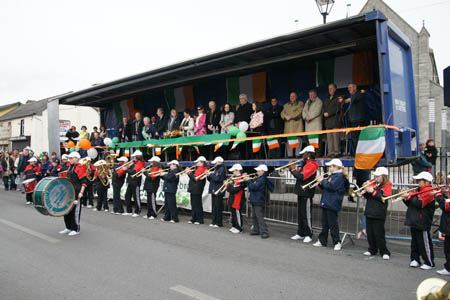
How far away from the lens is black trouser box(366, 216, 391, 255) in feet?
22.0

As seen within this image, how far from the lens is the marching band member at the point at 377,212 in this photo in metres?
6.71

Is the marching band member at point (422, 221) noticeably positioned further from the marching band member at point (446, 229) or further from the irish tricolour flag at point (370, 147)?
the irish tricolour flag at point (370, 147)

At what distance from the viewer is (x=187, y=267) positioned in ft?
19.3

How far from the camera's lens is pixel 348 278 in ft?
17.9

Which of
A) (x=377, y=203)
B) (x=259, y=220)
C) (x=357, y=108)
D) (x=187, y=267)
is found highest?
(x=357, y=108)

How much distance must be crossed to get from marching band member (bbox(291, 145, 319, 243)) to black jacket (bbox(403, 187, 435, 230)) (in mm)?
2224

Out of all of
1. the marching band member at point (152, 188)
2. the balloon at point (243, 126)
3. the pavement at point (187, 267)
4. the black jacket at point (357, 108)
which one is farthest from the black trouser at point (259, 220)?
the marching band member at point (152, 188)

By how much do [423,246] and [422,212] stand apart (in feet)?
1.76

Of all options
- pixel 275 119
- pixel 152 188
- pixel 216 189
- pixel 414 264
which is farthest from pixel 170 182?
pixel 414 264

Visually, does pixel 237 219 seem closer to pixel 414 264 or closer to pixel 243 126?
pixel 243 126

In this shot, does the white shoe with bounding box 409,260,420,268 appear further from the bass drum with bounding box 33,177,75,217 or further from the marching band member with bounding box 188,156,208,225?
the bass drum with bounding box 33,177,75,217

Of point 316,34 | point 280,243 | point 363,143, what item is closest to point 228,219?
point 280,243

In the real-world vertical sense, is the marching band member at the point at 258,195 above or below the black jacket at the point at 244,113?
below

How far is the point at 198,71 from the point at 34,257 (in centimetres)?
768
